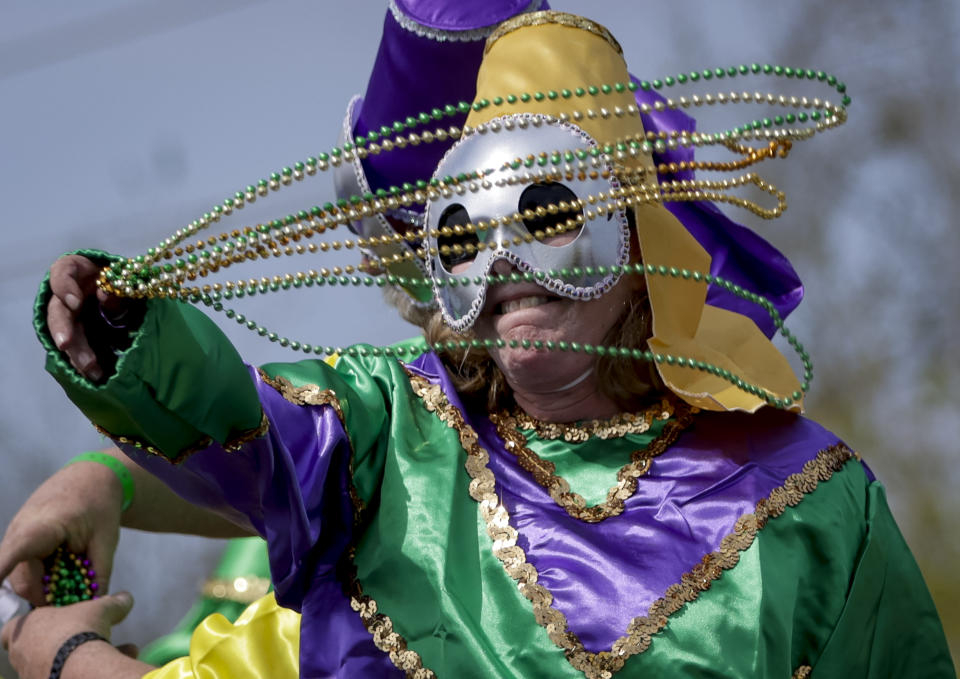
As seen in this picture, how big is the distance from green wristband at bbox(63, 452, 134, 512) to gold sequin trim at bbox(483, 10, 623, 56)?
864mm

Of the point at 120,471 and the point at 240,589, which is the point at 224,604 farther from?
the point at 120,471

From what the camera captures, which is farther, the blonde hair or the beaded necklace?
the blonde hair

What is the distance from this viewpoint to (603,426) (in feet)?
5.91

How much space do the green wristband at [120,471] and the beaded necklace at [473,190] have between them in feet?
1.91

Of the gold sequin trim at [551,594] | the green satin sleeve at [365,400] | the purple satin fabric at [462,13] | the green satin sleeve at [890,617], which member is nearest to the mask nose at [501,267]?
the green satin sleeve at [365,400]

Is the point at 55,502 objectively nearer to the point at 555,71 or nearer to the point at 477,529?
the point at 477,529

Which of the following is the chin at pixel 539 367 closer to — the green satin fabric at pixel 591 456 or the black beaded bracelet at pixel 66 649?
the green satin fabric at pixel 591 456

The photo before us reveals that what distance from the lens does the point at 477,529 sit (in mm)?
1709

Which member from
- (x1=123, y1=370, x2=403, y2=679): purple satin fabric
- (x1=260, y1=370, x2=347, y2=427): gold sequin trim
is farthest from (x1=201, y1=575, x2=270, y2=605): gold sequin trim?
(x1=260, y1=370, x2=347, y2=427): gold sequin trim

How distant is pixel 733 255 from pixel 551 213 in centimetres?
53

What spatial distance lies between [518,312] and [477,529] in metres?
0.27

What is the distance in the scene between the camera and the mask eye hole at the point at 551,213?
1.63 m

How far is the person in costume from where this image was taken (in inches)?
63.0

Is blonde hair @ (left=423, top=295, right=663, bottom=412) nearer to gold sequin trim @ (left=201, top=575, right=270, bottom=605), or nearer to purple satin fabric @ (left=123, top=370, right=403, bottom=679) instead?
purple satin fabric @ (left=123, top=370, right=403, bottom=679)
